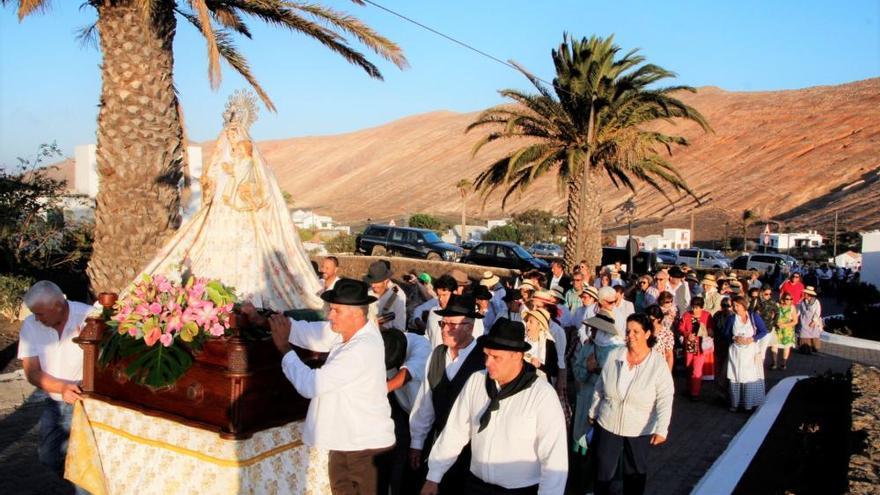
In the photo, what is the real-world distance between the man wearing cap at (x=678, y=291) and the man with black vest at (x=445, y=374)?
928cm

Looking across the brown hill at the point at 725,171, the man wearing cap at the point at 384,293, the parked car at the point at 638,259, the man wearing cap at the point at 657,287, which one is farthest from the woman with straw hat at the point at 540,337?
the brown hill at the point at 725,171

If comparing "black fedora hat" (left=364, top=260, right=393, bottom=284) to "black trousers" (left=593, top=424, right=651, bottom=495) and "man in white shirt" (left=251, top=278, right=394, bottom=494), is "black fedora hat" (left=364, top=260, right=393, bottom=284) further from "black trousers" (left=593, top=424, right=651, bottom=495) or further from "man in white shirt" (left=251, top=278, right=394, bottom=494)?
"man in white shirt" (left=251, top=278, right=394, bottom=494)

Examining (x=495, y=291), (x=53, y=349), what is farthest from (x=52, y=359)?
(x=495, y=291)

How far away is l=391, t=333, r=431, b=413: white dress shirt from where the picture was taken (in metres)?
5.24

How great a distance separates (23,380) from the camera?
32.6ft

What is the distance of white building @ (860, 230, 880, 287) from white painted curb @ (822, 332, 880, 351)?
12.2 metres

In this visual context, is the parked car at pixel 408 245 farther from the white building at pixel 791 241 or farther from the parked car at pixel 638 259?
the white building at pixel 791 241

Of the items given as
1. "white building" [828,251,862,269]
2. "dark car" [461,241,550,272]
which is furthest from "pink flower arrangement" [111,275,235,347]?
"white building" [828,251,862,269]

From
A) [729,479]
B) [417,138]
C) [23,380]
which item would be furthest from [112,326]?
[417,138]

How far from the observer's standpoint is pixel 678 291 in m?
13.8

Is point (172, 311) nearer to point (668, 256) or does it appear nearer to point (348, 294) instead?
point (348, 294)

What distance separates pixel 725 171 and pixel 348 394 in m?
84.2

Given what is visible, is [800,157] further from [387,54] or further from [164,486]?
[164,486]

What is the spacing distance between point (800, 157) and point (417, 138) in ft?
248
